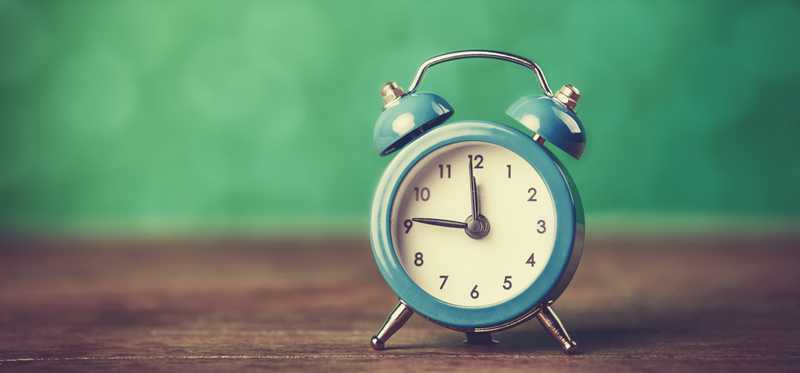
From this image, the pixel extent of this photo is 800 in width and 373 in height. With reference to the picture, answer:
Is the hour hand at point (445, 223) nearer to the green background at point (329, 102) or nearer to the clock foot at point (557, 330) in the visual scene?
the clock foot at point (557, 330)

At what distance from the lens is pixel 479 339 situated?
1558mm

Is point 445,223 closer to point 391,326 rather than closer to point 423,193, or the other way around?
point 423,193

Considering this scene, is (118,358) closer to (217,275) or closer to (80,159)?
(217,275)

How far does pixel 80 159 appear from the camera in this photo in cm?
461

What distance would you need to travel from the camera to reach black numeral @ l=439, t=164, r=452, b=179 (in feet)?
5.01

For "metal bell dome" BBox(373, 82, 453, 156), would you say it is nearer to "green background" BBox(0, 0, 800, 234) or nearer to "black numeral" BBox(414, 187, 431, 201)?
"black numeral" BBox(414, 187, 431, 201)

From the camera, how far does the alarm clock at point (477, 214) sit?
1461mm

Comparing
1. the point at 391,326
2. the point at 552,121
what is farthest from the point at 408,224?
the point at 552,121

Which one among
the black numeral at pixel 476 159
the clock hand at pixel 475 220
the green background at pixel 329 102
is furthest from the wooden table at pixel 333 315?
the green background at pixel 329 102

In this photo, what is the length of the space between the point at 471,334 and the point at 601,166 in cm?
306

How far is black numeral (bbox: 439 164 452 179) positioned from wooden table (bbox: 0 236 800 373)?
10.5 inches

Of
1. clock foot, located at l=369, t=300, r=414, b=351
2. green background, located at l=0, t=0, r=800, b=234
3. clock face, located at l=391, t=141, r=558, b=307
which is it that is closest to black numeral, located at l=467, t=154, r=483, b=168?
clock face, located at l=391, t=141, r=558, b=307

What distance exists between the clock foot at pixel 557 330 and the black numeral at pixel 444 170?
0.25m

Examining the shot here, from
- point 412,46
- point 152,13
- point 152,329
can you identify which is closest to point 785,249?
point 412,46
